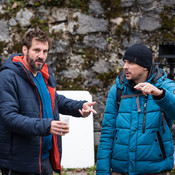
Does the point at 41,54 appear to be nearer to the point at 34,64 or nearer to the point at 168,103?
the point at 34,64

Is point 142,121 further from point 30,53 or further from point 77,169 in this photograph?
point 77,169

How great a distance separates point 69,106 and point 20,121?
2.32 feet

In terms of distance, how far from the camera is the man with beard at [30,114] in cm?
216

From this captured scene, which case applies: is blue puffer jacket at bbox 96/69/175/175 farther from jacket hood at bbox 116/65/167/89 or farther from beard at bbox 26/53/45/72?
beard at bbox 26/53/45/72

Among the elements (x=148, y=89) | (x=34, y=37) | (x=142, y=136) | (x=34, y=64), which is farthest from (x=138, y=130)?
(x=34, y=37)

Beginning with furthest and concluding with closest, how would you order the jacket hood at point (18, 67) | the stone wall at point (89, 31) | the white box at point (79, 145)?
the stone wall at point (89, 31) < the white box at point (79, 145) < the jacket hood at point (18, 67)

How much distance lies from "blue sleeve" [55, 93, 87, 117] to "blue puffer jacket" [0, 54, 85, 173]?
415 millimetres

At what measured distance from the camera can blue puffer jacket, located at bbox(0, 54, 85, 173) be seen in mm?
2152

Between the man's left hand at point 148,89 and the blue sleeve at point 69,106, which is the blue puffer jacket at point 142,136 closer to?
the man's left hand at point 148,89

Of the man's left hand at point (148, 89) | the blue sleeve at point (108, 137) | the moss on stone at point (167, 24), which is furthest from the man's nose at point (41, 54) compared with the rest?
the moss on stone at point (167, 24)

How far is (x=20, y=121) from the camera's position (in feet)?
7.02

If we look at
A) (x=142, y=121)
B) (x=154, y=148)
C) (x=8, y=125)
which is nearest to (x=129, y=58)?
(x=142, y=121)

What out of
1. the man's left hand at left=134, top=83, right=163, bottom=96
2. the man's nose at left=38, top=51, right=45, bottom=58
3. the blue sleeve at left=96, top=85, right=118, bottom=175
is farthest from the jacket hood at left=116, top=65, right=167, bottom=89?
the man's nose at left=38, top=51, right=45, bottom=58

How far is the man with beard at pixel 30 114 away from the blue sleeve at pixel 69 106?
6 cm
